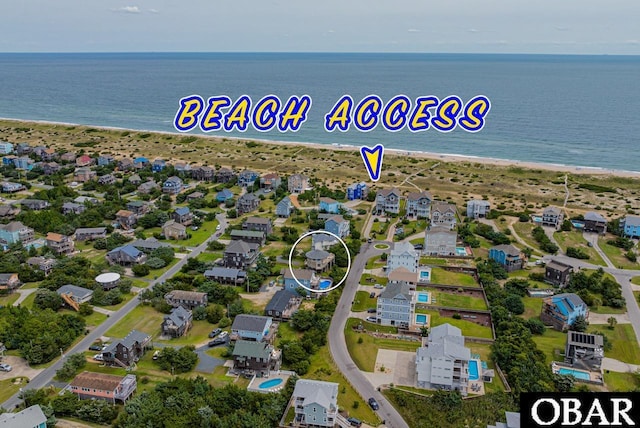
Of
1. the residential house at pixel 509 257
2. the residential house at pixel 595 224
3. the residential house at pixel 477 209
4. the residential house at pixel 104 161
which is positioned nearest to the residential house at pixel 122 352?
the residential house at pixel 509 257

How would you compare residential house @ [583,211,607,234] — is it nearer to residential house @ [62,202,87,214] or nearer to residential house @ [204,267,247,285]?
residential house @ [204,267,247,285]

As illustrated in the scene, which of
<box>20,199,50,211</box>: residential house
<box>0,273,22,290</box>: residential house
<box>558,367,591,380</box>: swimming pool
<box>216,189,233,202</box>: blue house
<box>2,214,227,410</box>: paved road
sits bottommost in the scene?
<box>2,214,227,410</box>: paved road

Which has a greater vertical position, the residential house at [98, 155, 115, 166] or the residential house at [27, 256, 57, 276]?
the residential house at [98, 155, 115, 166]

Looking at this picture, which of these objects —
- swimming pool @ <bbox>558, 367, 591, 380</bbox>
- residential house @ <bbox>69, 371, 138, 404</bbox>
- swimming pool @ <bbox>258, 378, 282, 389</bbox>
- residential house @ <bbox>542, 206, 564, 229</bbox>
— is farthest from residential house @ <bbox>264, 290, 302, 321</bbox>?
residential house @ <bbox>542, 206, 564, 229</bbox>

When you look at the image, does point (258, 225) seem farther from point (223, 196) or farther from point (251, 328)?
point (251, 328)

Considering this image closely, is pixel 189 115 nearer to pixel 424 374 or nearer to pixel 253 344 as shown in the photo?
pixel 253 344

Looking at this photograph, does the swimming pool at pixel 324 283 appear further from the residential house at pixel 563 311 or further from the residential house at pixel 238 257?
the residential house at pixel 563 311

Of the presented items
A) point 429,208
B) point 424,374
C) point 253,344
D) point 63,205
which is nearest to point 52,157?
point 63,205
